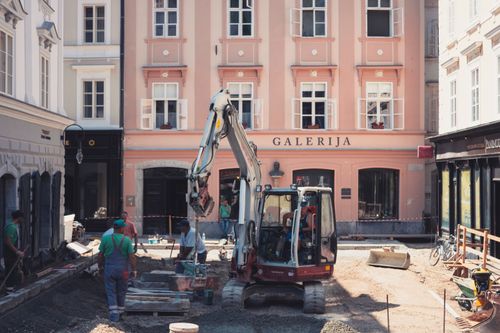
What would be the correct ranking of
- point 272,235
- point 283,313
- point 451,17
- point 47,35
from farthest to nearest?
point 451,17
point 47,35
point 272,235
point 283,313

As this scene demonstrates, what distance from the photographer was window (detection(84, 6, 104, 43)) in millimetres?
27359

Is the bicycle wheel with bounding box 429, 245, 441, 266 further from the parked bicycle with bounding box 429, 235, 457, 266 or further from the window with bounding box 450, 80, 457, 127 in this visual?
the window with bounding box 450, 80, 457, 127

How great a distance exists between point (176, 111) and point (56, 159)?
850 cm

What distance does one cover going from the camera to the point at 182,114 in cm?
2712

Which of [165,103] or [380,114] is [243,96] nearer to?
[165,103]

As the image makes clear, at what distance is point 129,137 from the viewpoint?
27.2 m

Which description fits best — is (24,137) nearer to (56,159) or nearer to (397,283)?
(56,159)

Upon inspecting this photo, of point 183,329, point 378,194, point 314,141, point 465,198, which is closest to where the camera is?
point 183,329

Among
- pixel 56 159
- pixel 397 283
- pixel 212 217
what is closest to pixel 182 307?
pixel 397 283

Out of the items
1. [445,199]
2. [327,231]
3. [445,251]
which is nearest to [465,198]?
[445,251]

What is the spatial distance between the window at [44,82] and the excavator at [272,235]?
20.7 feet

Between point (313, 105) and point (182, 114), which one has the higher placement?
point (313, 105)

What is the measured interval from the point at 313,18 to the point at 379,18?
2.49 meters

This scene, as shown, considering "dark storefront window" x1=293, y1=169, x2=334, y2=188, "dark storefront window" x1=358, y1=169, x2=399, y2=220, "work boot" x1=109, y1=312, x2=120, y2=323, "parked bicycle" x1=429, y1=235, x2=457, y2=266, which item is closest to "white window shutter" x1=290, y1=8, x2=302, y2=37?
"dark storefront window" x1=293, y1=169, x2=334, y2=188
